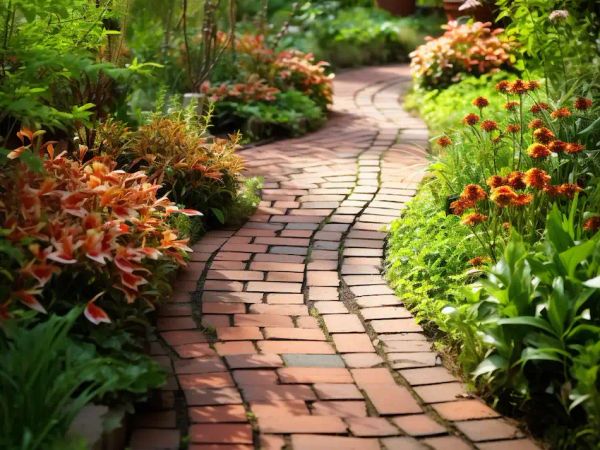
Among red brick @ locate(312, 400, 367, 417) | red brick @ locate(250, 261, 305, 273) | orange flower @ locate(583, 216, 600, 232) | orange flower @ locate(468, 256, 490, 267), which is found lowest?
red brick @ locate(312, 400, 367, 417)

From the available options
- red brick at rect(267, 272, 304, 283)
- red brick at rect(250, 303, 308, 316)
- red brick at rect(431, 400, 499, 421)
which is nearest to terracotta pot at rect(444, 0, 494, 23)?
red brick at rect(267, 272, 304, 283)

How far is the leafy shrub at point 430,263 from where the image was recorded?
140 inches

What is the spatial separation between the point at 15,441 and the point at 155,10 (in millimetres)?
5279

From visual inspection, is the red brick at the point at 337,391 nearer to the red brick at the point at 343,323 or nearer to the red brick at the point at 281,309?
the red brick at the point at 343,323

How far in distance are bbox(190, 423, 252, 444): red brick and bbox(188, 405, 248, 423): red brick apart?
0.03 metres

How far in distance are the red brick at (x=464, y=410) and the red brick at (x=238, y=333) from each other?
785 millimetres

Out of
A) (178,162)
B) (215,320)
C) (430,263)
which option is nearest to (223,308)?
(215,320)

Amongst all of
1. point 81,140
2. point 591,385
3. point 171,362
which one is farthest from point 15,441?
point 81,140

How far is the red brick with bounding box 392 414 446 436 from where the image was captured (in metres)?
2.79

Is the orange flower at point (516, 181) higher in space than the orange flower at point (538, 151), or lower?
lower

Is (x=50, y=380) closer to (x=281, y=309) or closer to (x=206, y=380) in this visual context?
(x=206, y=380)

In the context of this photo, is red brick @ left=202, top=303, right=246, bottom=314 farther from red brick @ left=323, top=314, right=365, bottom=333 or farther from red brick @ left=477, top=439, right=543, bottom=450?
red brick @ left=477, top=439, right=543, bottom=450

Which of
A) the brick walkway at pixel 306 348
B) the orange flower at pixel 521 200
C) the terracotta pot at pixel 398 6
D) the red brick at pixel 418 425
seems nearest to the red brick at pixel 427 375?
the brick walkway at pixel 306 348

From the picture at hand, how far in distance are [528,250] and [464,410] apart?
0.79 metres
